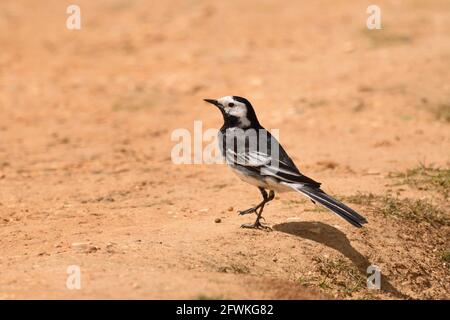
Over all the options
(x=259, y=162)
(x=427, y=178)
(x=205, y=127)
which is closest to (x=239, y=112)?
(x=259, y=162)

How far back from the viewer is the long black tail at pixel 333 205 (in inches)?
248

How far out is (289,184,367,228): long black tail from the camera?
630cm

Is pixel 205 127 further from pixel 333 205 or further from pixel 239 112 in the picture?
pixel 333 205

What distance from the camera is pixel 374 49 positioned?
1379 cm

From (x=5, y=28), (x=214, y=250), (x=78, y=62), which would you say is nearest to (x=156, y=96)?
(x=78, y=62)

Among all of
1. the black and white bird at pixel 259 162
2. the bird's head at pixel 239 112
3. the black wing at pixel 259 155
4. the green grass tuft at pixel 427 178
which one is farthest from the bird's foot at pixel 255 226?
the green grass tuft at pixel 427 178

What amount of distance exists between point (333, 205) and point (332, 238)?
67cm

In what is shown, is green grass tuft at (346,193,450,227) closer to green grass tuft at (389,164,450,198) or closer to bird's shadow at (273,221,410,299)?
green grass tuft at (389,164,450,198)

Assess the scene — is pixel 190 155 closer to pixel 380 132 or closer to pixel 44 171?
pixel 44 171

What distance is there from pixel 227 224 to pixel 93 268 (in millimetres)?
1608

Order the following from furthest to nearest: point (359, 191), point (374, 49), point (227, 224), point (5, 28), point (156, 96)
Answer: point (5, 28) < point (374, 49) < point (156, 96) < point (359, 191) < point (227, 224)

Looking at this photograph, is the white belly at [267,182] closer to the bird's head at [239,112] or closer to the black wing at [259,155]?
the black wing at [259,155]

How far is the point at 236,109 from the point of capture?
7418 millimetres
